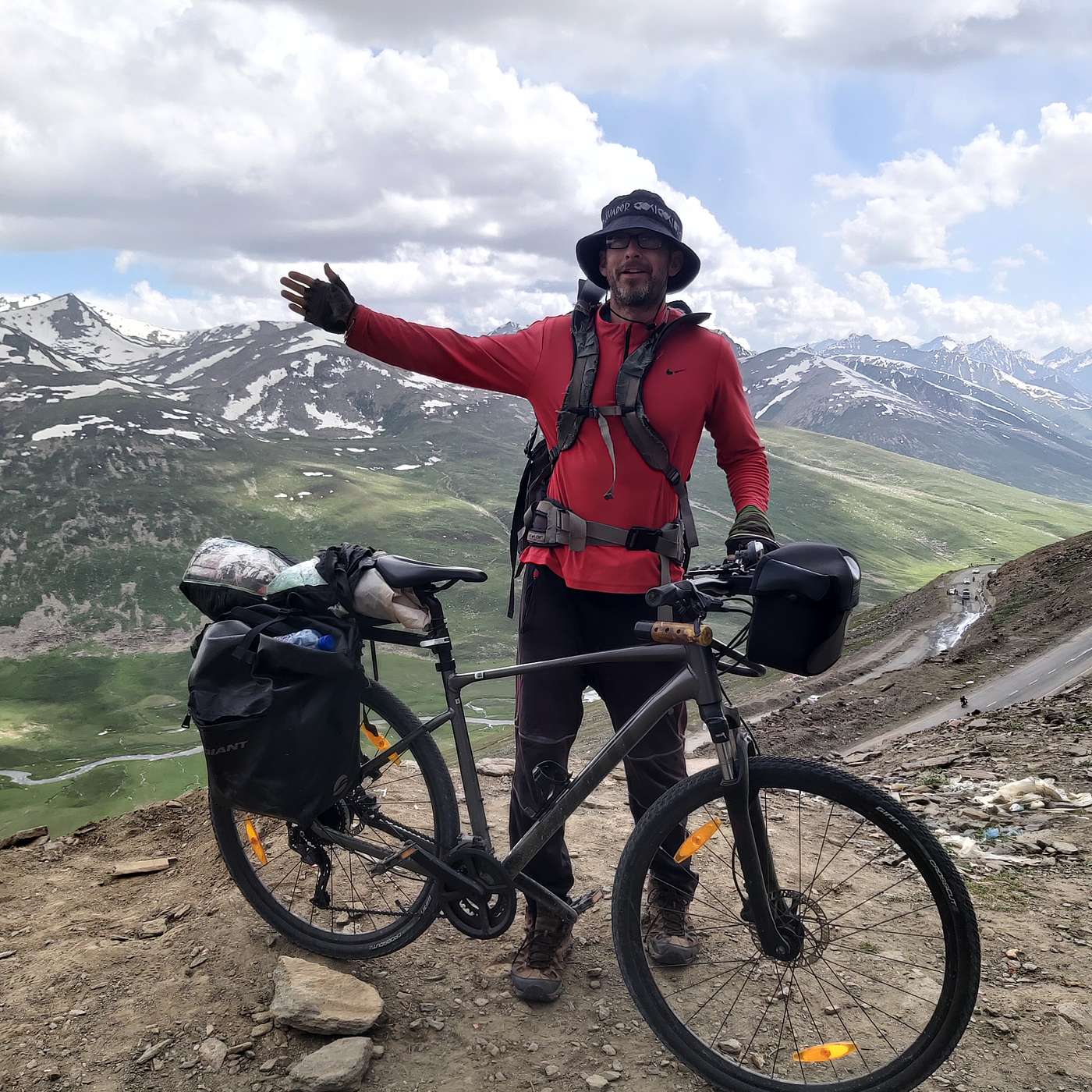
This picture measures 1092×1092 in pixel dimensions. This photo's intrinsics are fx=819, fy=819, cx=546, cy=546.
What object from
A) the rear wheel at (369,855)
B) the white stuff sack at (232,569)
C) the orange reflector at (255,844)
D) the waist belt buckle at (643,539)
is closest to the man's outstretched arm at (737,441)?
the waist belt buckle at (643,539)

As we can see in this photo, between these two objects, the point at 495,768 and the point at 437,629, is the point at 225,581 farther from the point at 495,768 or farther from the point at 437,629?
the point at 495,768

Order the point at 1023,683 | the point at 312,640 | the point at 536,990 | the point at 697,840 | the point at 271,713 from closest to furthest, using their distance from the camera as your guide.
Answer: the point at 697,840, the point at 271,713, the point at 312,640, the point at 536,990, the point at 1023,683

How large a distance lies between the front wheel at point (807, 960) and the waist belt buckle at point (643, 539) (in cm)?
137

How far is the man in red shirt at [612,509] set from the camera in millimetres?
4719

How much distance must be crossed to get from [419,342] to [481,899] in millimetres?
3264

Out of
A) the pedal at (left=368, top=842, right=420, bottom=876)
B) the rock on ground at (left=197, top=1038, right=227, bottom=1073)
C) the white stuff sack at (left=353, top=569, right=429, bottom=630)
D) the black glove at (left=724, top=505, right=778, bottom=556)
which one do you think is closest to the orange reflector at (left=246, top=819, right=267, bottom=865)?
A: the pedal at (left=368, top=842, right=420, bottom=876)

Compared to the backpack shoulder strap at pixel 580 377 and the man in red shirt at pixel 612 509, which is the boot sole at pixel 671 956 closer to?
the man in red shirt at pixel 612 509

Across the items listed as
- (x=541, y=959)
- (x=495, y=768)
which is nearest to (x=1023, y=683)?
(x=495, y=768)

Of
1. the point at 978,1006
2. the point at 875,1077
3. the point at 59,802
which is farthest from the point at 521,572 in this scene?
the point at 59,802

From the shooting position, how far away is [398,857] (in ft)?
15.4

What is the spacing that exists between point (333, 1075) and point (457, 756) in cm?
165

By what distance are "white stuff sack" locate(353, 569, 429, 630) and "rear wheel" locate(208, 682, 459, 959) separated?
1.65ft

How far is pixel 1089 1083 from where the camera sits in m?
3.91

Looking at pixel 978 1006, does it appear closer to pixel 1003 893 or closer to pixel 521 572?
pixel 1003 893
